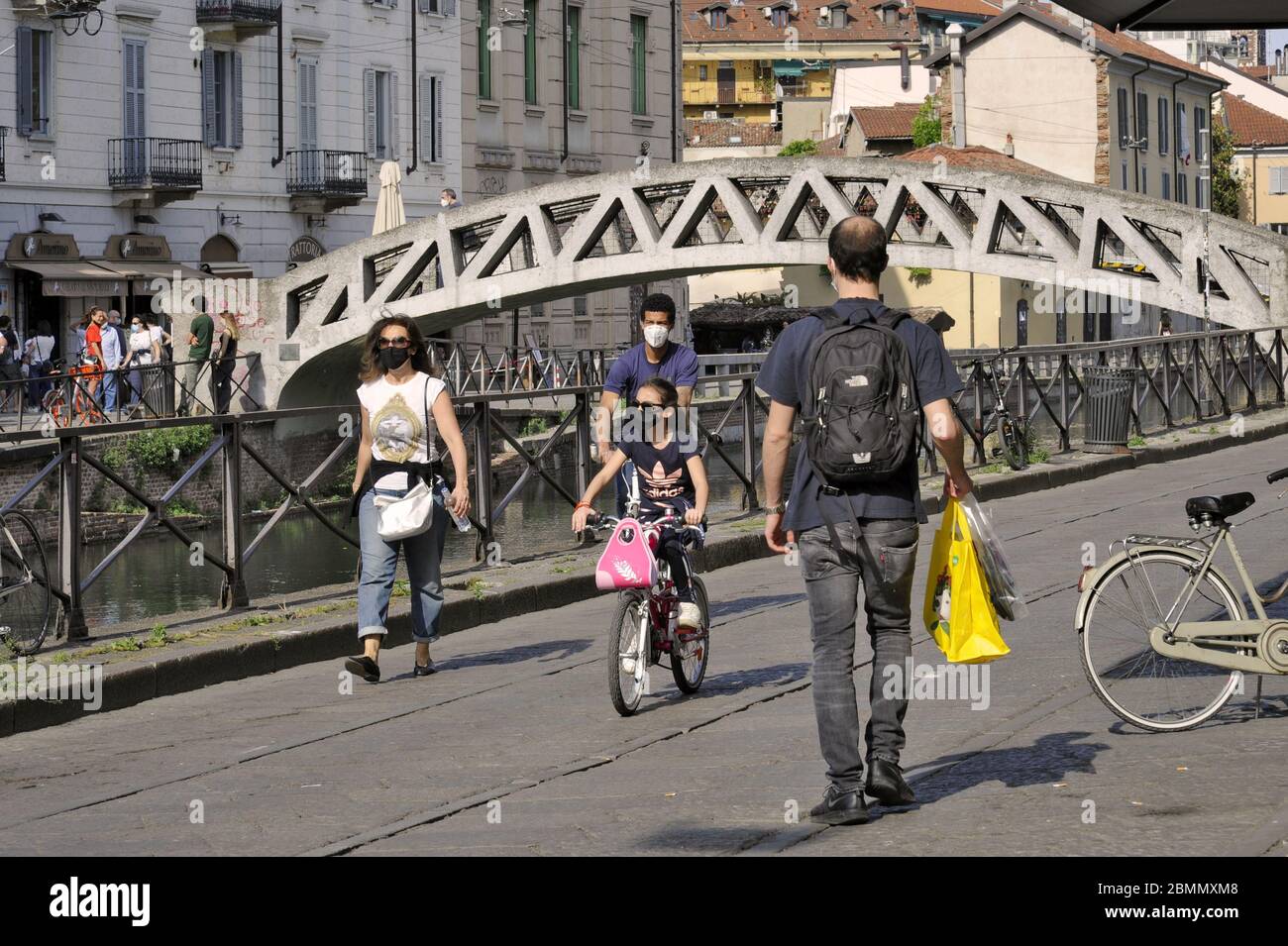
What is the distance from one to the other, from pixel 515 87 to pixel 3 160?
18.0 meters

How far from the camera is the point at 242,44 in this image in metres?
42.6

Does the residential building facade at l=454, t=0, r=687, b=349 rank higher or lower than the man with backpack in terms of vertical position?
higher

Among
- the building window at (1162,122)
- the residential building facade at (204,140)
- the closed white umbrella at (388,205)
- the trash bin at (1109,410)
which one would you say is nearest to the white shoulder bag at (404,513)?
the trash bin at (1109,410)

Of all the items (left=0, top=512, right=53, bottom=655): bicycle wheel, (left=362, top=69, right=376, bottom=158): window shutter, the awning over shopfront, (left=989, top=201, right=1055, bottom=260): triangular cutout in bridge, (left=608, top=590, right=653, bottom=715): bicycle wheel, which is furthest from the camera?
(left=362, top=69, right=376, bottom=158): window shutter

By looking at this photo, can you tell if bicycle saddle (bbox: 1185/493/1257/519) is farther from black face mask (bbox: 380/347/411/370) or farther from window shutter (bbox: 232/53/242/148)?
window shutter (bbox: 232/53/242/148)

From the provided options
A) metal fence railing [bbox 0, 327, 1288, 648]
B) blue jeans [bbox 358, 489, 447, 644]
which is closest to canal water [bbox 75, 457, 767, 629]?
metal fence railing [bbox 0, 327, 1288, 648]

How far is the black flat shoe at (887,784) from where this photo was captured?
658cm

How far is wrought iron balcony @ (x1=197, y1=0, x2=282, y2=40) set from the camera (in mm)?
41219

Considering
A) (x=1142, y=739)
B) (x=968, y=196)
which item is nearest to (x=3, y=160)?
(x=968, y=196)

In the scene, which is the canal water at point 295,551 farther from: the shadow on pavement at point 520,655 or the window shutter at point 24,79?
the window shutter at point 24,79

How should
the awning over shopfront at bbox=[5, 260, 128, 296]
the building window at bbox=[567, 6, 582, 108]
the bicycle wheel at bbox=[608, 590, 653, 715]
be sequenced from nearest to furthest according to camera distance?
1. the bicycle wheel at bbox=[608, 590, 653, 715]
2. the awning over shopfront at bbox=[5, 260, 128, 296]
3. the building window at bbox=[567, 6, 582, 108]

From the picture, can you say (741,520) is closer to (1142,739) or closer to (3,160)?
(1142,739)

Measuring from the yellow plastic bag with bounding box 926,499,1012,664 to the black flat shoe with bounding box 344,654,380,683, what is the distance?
405cm

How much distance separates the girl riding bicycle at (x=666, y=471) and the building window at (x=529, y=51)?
43.8 meters
